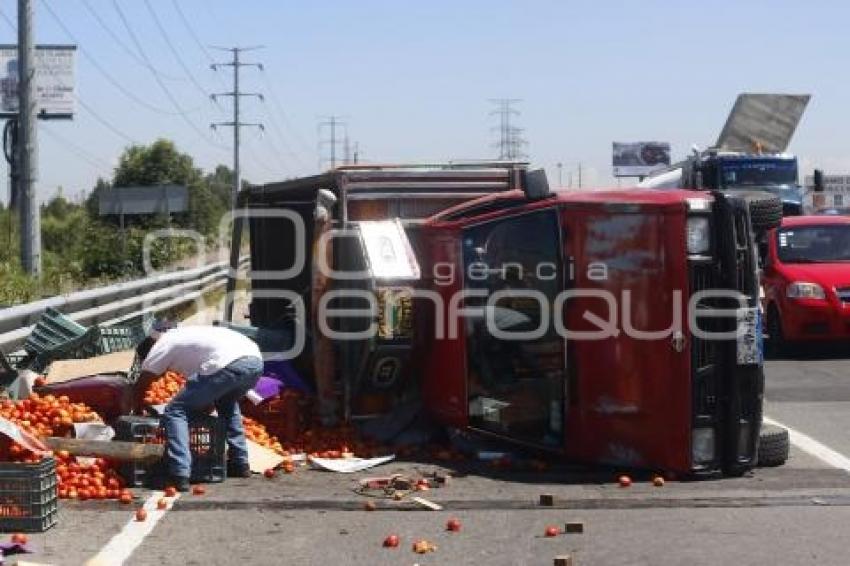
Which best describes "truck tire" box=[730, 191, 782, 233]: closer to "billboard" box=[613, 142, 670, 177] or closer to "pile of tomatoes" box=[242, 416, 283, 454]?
"pile of tomatoes" box=[242, 416, 283, 454]

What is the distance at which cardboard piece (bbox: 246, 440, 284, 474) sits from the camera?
9.01 meters

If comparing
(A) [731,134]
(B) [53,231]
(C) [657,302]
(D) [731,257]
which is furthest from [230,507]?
(B) [53,231]

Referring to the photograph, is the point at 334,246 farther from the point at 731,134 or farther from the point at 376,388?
the point at 731,134

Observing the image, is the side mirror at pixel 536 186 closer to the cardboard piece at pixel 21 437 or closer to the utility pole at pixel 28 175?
the cardboard piece at pixel 21 437

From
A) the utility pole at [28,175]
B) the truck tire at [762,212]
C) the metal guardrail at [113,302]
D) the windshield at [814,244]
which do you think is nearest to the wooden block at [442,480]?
the truck tire at [762,212]

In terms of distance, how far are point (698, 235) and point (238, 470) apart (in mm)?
3584

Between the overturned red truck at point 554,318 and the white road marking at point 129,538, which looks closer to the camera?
the white road marking at point 129,538

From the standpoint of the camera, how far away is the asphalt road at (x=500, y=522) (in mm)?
6836

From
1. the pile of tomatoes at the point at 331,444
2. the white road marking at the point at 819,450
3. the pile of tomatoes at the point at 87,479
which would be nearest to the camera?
the pile of tomatoes at the point at 87,479

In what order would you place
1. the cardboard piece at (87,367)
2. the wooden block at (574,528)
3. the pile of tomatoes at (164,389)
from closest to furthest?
the wooden block at (574,528) → the pile of tomatoes at (164,389) → the cardboard piece at (87,367)

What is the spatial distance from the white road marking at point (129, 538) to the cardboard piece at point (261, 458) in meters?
0.90

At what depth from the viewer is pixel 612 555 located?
6.86 m

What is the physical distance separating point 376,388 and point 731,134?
2759 centimetres

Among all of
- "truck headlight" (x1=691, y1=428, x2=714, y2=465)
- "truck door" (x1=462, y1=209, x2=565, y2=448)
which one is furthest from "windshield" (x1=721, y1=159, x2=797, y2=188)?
Result: "truck headlight" (x1=691, y1=428, x2=714, y2=465)
